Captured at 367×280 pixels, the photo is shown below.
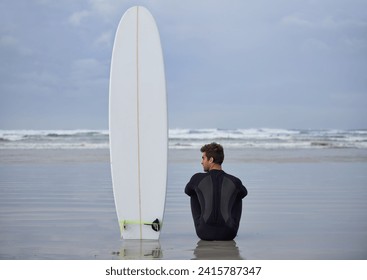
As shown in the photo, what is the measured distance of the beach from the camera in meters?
3.98

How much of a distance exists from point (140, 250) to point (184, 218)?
124cm

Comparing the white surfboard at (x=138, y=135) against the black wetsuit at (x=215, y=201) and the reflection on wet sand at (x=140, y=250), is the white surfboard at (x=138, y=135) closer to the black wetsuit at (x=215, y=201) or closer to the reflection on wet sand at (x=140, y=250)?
the reflection on wet sand at (x=140, y=250)

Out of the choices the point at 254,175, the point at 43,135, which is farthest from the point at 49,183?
the point at 43,135

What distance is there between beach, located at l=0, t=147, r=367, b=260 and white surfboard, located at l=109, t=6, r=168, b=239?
0.20m

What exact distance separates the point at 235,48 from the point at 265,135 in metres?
5.53

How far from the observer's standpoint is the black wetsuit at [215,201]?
409 cm

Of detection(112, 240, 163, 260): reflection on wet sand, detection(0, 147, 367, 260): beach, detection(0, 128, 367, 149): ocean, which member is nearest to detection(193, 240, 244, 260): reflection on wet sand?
detection(0, 147, 367, 260): beach

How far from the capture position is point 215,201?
13.4 ft

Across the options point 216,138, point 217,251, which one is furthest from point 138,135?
point 216,138

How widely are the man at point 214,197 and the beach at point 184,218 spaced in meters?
0.09

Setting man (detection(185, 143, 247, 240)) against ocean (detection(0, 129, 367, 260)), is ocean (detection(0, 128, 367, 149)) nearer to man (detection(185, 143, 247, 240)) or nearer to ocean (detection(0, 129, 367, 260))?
ocean (detection(0, 129, 367, 260))

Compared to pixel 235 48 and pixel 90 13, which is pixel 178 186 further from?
pixel 235 48

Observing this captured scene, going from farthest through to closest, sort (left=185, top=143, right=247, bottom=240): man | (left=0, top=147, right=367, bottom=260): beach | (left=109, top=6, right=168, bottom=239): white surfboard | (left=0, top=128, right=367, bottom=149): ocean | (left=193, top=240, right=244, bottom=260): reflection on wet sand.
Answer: (left=0, top=128, right=367, bottom=149): ocean → (left=109, top=6, right=168, bottom=239): white surfboard → (left=185, top=143, right=247, bottom=240): man → (left=0, top=147, right=367, bottom=260): beach → (left=193, top=240, right=244, bottom=260): reflection on wet sand

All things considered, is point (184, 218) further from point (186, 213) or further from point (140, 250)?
point (140, 250)
